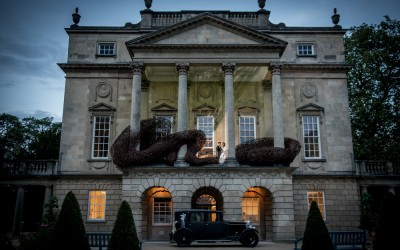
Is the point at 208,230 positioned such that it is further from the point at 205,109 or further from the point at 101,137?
the point at 101,137

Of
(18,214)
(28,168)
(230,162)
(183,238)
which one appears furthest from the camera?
(28,168)

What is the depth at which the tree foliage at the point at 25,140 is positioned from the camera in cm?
4143

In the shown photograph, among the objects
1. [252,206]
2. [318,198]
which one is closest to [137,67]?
[252,206]

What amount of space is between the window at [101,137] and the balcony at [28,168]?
124 inches

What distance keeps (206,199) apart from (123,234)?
13568 millimetres

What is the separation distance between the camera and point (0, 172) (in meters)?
27.9

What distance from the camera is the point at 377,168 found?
28422 millimetres

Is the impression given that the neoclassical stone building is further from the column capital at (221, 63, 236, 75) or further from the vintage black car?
the vintage black car

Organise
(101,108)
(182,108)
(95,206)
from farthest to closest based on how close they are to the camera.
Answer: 1. (101,108)
2. (95,206)
3. (182,108)

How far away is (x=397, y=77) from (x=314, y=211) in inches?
937

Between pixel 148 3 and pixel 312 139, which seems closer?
pixel 312 139

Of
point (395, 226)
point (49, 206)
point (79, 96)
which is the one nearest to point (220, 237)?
point (395, 226)

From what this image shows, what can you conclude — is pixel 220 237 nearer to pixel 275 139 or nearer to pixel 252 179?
pixel 252 179

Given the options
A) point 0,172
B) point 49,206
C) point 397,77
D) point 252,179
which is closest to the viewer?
point 252,179
